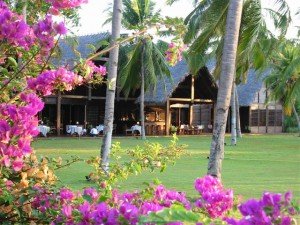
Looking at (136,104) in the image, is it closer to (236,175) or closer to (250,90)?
(250,90)

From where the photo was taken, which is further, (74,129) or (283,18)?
(74,129)

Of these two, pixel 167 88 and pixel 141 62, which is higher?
pixel 141 62

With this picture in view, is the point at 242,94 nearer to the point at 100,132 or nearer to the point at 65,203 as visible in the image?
the point at 100,132

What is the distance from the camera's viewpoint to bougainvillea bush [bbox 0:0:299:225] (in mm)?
1678

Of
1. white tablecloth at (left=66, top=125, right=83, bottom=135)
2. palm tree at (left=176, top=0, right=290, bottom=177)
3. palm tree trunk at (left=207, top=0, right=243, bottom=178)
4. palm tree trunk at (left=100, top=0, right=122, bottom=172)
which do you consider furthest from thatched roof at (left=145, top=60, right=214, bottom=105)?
palm tree trunk at (left=207, top=0, right=243, bottom=178)

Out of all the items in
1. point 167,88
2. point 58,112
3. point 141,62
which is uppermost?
point 141,62

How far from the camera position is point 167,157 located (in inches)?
142

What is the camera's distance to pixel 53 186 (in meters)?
2.90

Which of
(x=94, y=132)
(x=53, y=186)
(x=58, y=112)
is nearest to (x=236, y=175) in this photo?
(x=53, y=186)

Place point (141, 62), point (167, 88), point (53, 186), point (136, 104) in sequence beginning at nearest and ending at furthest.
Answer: point (53, 186)
point (141, 62)
point (167, 88)
point (136, 104)

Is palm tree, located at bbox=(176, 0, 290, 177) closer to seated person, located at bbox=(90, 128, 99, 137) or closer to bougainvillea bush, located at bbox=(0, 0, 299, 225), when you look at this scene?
bougainvillea bush, located at bbox=(0, 0, 299, 225)

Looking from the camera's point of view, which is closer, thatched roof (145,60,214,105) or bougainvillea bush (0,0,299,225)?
bougainvillea bush (0,0,299,225)

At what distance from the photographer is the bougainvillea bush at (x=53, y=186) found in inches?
66.1

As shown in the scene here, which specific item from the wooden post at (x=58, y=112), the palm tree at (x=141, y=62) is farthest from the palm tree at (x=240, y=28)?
the wooden post at (x=58, y=112)
